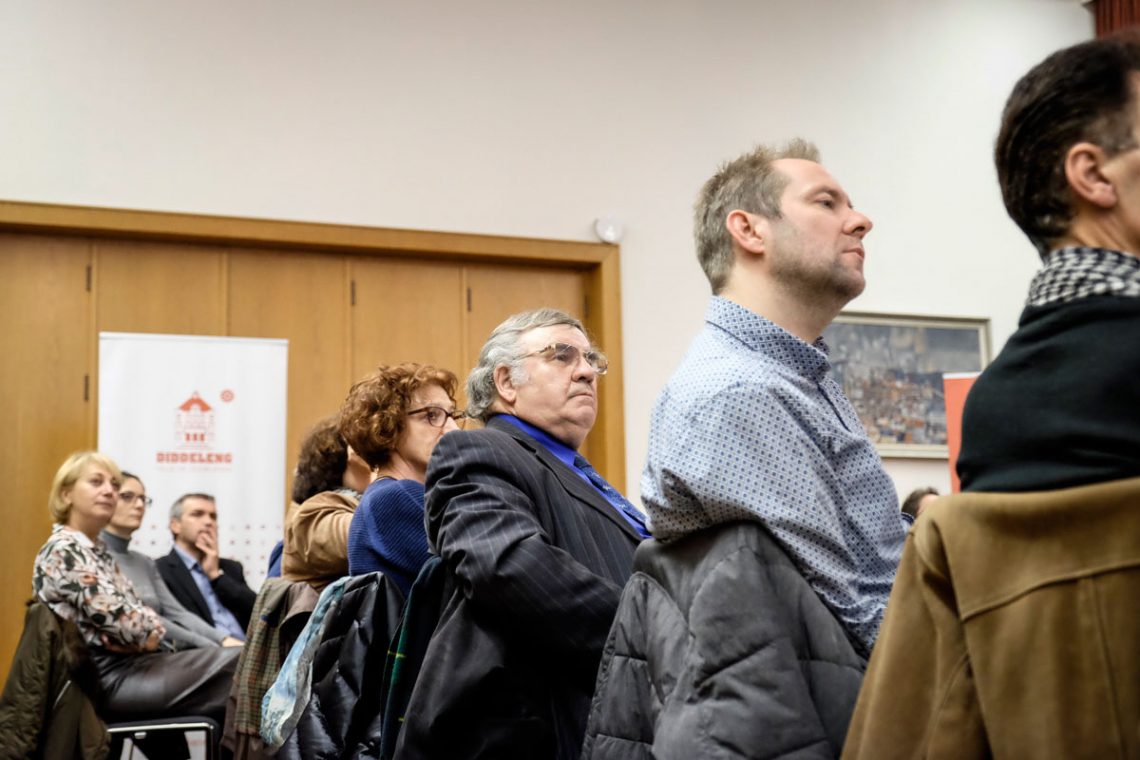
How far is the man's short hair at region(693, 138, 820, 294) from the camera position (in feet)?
6.19

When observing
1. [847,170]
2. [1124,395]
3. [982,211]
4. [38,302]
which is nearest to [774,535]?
[1124,395]

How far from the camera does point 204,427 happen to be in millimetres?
5750

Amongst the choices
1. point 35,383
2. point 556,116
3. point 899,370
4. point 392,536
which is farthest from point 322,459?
point 899,370

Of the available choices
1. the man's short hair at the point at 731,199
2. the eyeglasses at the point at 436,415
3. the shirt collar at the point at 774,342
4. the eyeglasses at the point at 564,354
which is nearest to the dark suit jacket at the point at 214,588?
the eyeglasses at the point at 436,415

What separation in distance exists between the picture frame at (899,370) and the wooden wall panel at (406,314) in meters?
2.01

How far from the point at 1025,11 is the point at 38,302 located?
5.76 metres

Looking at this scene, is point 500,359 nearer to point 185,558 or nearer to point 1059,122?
point 1059,122

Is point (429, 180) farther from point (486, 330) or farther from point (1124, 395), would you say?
point (1124, 395)

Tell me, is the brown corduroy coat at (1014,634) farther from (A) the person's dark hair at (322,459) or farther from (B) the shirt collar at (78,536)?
(B) the shirt collar at (78,536)

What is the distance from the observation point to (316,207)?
591 cm

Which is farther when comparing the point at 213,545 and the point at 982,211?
the point at 982,211

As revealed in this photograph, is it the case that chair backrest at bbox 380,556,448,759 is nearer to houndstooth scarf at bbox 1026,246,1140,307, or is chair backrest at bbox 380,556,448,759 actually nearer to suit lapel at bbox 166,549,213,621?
houndstooth scarf at bbox 1026,246,1140,307

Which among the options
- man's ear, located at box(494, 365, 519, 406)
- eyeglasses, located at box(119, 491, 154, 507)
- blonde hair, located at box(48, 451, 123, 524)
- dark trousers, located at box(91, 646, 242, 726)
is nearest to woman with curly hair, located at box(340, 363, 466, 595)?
man's ear, located at box(494, 365, 519, 406)

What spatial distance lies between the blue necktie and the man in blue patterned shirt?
2.48ft
